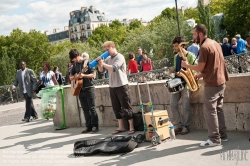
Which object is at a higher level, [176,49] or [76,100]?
[176,49]

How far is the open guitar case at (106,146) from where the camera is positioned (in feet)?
20.3

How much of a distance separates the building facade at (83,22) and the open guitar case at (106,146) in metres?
139

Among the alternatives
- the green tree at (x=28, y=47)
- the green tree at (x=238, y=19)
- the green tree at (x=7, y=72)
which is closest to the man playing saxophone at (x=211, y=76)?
the green tree at (x=7, y=72)

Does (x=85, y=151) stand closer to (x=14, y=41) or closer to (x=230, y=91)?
(x=230, y=91)

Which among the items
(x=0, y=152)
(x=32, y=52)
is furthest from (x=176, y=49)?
(x=32, y=52)

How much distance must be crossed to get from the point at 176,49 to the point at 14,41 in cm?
6845

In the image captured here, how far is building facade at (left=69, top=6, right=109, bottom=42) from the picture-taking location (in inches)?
5812

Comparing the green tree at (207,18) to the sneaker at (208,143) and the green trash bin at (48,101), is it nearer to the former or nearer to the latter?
the green trash bin at (48,101)

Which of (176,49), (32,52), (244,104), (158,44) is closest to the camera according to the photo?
(244,104)

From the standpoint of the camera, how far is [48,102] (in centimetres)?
978

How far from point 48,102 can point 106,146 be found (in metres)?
3.83

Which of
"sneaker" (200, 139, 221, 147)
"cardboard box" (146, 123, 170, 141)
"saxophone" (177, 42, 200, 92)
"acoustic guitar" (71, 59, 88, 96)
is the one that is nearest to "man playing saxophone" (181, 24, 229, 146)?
"sneaker" (200, 139, 221, 147)

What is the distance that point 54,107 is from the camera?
985cm

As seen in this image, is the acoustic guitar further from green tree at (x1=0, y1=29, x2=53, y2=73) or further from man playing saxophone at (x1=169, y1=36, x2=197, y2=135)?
green tree at (x1=0, y1=29, x2=53, y2=73)
